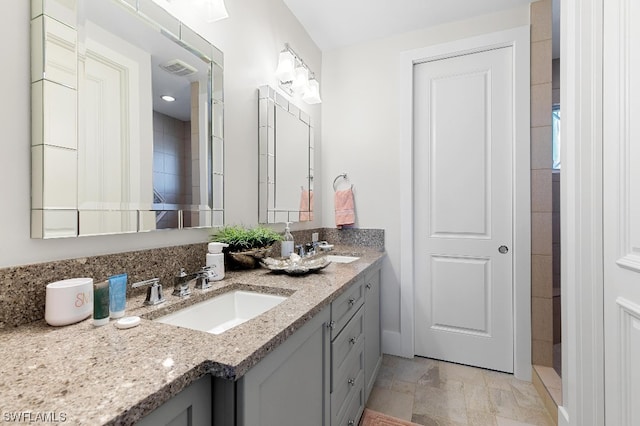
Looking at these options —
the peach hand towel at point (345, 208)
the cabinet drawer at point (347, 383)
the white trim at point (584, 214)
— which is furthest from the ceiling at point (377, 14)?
the cabinet drawer at point (347, 383)

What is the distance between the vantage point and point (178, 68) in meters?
1.18

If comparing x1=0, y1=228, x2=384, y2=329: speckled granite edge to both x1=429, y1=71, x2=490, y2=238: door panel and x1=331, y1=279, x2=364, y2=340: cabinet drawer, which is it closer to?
x1=331, y1=279, x2=364, y2=340: cabinet drawer

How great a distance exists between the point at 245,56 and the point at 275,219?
93 cm

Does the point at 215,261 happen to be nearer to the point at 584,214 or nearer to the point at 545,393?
the point at 584,214

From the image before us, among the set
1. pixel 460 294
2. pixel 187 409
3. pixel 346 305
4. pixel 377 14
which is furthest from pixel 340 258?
pixel 377 14

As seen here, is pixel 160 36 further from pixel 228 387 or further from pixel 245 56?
pixel 228 387

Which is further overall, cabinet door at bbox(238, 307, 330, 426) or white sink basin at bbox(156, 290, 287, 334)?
white sink basin at bbox(156, 290, 287, 334)

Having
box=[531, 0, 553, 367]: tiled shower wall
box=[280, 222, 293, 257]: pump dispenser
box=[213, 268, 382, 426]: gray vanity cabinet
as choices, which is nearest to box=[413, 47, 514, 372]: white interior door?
box=[531, 0, 553, 367]: tiled shower wall

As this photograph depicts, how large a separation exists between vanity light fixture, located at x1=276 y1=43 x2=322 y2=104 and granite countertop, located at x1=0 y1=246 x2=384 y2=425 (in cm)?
148

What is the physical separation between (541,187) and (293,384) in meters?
2.01

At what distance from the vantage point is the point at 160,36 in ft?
3.64

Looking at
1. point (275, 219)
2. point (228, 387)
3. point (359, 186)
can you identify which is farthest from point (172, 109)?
point (359, 186)

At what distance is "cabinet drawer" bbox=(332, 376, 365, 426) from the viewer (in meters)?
1.28

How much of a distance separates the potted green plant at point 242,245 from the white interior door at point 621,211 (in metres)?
1.41
